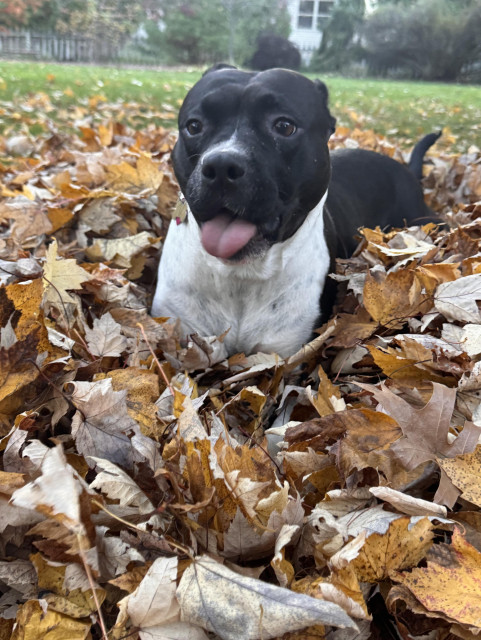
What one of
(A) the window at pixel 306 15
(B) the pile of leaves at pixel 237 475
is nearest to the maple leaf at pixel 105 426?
(B) the pile of leaves at pixel 237 475

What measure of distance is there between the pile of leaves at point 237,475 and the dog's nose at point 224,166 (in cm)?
61

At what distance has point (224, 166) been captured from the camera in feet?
6.66

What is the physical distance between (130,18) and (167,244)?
132ft

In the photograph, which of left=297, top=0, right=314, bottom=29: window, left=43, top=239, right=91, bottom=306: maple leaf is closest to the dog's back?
left=43, top=239, right=91, bottom=306: maple leaf

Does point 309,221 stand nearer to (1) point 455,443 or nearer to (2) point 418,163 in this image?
(1) point 455,443

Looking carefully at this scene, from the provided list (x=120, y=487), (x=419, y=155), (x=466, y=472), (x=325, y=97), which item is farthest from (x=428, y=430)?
(x=419, y=155)

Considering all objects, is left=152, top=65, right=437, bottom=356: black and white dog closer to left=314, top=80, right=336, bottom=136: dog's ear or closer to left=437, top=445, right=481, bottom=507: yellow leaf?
left=314, top=80, right=336, bottom=136: dog's ear

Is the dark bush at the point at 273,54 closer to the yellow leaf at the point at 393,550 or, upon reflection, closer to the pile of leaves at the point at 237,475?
the pile of leaves at the point at 237,475

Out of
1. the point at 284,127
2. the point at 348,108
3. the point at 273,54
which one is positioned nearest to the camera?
the point at 284,127

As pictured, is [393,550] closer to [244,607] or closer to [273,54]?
[244,607]

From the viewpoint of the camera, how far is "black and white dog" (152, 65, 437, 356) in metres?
2.15

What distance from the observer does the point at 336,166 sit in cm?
357

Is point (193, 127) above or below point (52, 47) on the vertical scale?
below

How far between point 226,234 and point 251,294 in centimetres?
36
